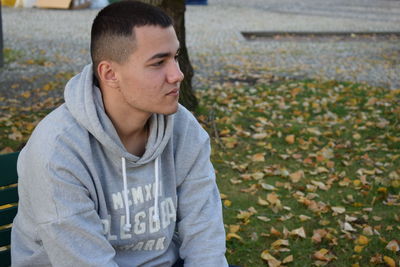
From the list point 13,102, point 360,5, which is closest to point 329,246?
point 13,102

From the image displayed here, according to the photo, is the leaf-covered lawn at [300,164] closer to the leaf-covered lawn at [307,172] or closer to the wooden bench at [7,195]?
the leaf-covered lawn at [307,172]

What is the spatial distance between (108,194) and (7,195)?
555 millimetres

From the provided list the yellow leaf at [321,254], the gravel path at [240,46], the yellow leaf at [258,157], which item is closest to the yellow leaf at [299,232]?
the yellow leaf at [321,254]

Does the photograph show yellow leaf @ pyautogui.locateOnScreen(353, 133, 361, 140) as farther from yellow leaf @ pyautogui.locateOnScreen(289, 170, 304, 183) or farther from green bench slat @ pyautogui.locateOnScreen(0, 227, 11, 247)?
green bench slat @ pyautogui.locateOnScreen(0, 227, 11, 247)

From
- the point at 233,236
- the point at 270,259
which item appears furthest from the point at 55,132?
the point at 233,236

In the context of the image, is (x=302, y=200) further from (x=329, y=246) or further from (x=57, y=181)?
(x=57, y=181)

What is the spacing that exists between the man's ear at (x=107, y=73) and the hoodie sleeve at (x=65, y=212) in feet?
1.08

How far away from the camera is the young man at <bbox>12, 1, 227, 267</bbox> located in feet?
6.51

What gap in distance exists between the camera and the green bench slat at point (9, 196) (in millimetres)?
2434

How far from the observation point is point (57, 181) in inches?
76.4

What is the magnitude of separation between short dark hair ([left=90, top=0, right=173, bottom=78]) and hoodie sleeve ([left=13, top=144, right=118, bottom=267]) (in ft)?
1.40

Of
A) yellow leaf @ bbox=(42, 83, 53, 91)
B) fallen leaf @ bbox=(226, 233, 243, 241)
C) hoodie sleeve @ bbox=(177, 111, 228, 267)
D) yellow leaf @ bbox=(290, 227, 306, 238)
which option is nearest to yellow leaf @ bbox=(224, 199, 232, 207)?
fallen leaf @ bbox=(226, 233, 243, 241)

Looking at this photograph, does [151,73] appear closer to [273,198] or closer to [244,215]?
[244,215]

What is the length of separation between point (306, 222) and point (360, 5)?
63.5ft
